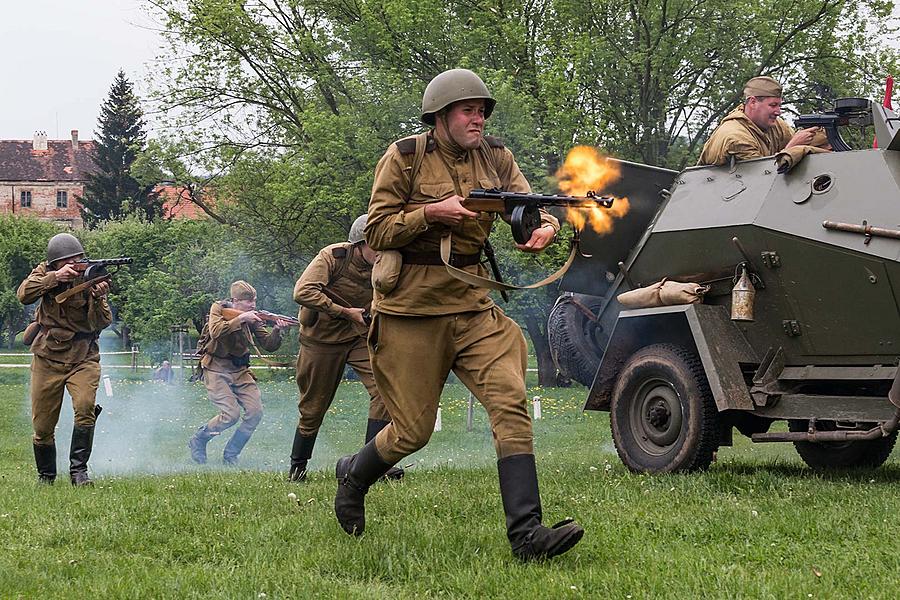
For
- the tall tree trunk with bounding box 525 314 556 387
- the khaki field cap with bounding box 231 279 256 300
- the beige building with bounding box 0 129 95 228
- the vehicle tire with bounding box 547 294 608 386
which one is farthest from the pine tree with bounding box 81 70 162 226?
the vehicle tire with bounding box 547 294 608 386

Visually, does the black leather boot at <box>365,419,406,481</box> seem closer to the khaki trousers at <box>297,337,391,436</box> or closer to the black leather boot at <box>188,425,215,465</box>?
the khaki trousers at <box>297,337,391,436</box>

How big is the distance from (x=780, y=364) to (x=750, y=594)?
3.93m

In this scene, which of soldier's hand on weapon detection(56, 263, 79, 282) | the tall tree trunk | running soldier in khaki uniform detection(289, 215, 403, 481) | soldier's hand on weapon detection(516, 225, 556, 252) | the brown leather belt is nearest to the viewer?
soldier's hand on weapon detection(516, 225, 556, 252)

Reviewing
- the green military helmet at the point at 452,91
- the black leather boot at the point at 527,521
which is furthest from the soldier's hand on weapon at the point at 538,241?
the black leather boot at the point at 527,521

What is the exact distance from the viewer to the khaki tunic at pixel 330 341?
9805 millimetres

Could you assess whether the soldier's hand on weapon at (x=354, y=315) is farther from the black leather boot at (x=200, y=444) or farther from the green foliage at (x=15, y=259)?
the green foliage at (x=15, y=259)

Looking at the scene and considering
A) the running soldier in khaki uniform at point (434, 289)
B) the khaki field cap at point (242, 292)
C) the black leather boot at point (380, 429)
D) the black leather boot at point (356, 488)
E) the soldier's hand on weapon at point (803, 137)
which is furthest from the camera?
the khaki field cap at point (242, 292)

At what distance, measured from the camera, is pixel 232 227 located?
31.1 metres

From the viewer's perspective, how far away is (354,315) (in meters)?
9.61

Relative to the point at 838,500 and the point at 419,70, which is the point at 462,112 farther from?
the point at 419,70

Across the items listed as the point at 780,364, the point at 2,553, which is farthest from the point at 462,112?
the point at 780,364

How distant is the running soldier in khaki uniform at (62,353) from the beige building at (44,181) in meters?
74.3

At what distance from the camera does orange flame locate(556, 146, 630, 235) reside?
9484mm

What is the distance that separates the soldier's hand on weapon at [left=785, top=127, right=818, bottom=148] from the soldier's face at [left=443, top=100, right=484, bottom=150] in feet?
11.0
